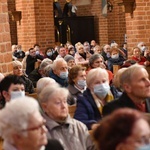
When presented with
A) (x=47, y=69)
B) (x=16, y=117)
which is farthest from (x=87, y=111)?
(x=47, y=69)

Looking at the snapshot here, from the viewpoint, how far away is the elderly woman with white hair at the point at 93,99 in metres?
4.93

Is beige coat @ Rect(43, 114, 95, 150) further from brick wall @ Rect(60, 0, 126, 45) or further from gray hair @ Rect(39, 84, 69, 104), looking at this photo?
brick wall @ Rect(60, 0, 126, 45)

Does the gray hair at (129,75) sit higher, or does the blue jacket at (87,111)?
the gray hair at (129,75)

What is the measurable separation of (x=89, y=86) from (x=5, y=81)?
1012 millimetres

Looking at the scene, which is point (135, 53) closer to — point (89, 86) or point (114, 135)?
point (89, 86)

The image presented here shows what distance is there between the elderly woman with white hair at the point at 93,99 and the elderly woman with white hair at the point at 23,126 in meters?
1.94

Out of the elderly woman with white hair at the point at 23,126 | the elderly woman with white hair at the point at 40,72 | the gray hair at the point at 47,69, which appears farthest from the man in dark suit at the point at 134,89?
the elderly woman with white hair at the point at 40,72

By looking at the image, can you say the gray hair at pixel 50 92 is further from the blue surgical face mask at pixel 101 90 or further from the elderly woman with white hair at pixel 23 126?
the blue surgical face mask at pixel 101 90

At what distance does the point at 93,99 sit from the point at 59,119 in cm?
120

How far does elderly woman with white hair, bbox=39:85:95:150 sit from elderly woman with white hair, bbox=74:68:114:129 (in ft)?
2.65

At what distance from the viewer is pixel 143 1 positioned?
34.9ft

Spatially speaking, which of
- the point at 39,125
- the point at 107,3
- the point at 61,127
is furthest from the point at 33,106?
the point at 107,3

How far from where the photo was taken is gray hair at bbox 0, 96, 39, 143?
2.87 meters

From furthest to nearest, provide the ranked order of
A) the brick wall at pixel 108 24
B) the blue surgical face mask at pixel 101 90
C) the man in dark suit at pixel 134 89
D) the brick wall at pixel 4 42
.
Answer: the brick wall at pixel 108 24, the brick wall at pixel 4 42, the blue surgical face mask at pixel 101 90, the man in dark suit at pixel 134 89
